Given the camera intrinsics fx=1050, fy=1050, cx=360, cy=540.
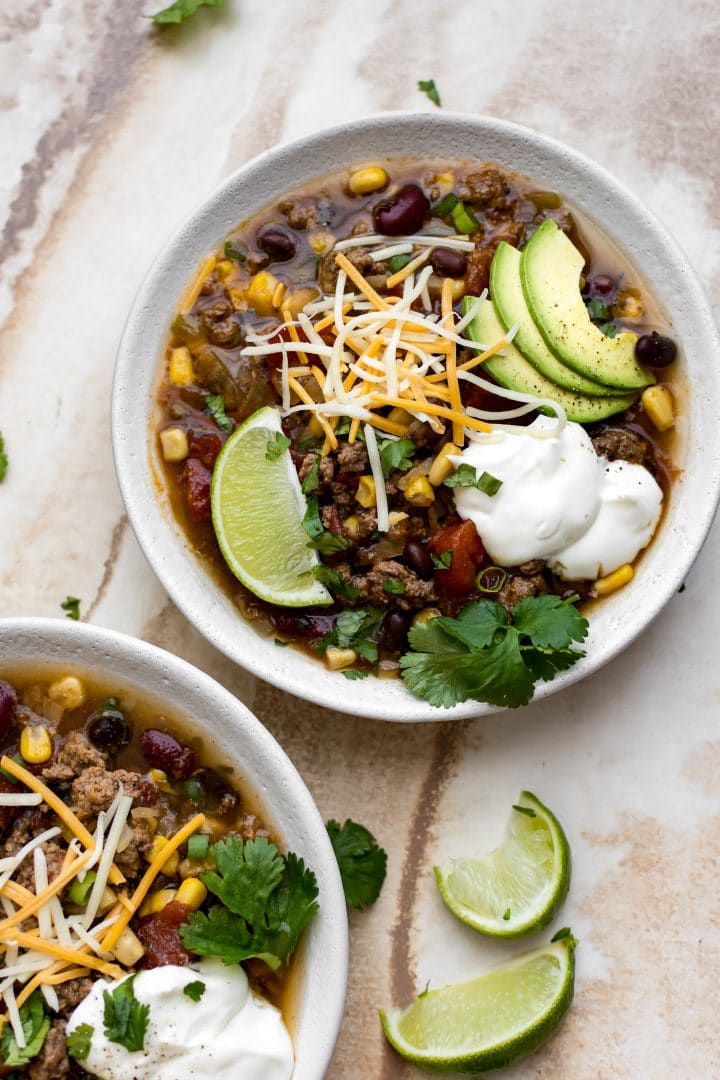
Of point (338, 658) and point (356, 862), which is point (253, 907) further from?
point (338, 658)

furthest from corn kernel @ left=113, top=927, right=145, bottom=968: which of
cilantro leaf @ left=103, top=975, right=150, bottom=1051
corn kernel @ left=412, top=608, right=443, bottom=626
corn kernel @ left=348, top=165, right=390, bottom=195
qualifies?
corn kernel @ left=348, top=165, right=390, bottom=195

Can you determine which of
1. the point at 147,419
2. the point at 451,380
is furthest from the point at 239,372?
the point at 451,380

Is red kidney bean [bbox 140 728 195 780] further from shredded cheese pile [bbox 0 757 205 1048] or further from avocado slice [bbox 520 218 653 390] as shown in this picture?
avocado slice [bbox 520 218 653 390]

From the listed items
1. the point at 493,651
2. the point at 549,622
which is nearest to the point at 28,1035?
the point at 493,651

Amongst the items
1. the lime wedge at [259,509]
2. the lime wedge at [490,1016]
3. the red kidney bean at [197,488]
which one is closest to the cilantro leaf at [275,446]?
the lime wedge at [259,509]

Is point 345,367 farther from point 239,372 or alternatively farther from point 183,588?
point 183,588

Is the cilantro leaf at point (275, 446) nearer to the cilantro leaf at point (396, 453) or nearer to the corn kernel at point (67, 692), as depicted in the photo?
the cilantro leaf at point (396, 453)

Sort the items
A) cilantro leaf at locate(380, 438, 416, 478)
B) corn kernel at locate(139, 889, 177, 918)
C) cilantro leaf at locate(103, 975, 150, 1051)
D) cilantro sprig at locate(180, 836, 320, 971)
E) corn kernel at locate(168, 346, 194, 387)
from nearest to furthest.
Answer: cilantro leaf at locate(103, 975, 150, 1051), cilantro sprig at locate(180, 836, 320, 971), corn kernel at locate(139, 889, 177, 918), cilantro leaf at locate(380, 438, 416, 478), corn kernel at locate(168, 346, 194, 387)
